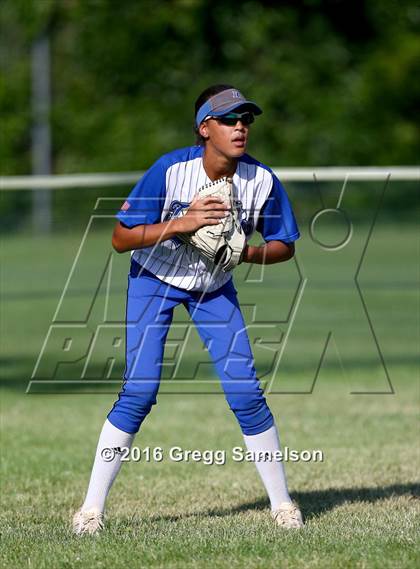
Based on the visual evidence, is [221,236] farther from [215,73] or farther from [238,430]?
[215,73]

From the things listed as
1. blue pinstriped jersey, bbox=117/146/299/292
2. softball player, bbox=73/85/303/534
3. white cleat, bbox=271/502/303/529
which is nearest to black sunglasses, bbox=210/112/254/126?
softball player, bbox=73/85/303/534

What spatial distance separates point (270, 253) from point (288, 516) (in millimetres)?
1248

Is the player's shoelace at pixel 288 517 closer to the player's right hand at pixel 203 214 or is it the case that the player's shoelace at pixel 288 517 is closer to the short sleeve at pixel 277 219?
the short sleeve at pixel 277 219

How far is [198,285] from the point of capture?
572cm

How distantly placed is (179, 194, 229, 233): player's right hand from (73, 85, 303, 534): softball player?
4.4 inches

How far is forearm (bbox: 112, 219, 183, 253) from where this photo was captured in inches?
213

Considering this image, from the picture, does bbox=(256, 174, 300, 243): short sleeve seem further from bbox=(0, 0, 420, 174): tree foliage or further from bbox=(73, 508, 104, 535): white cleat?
bbox=(0, 0, 420, 174): tree foliage

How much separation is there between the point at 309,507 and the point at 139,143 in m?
19.7

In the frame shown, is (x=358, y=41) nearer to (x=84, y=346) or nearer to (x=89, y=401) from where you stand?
(x=84, y=346)

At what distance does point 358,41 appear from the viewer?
27188 millimetres

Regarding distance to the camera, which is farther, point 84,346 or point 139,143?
point 139,143

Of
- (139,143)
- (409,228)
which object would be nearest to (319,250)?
(409,228)
